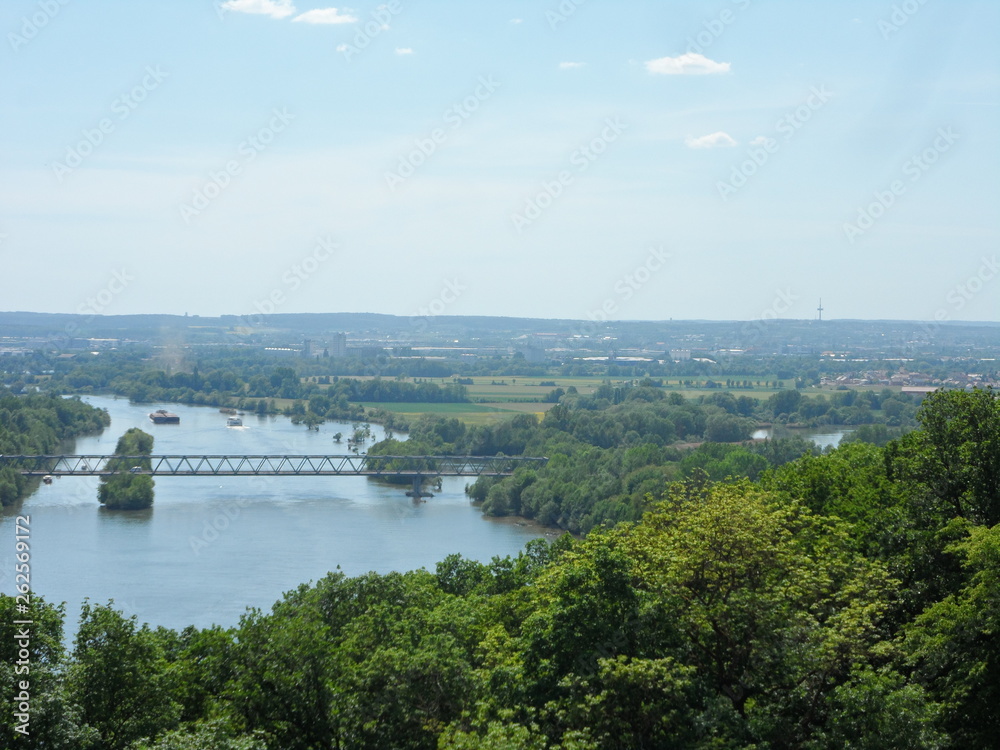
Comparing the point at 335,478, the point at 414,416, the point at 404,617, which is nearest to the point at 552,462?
the point at 335,478

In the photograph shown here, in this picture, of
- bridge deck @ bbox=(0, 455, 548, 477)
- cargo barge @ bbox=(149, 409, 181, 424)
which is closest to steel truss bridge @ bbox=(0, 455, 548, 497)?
bridge deck @ bbox=(0, 455, 548, 477)

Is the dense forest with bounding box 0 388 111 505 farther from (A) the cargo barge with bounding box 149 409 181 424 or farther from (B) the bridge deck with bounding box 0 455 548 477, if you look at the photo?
(A) the cargo barge with bounding box 149 409 181 424

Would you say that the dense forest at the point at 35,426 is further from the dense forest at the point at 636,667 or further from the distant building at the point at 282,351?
the distant building at the point at 282,351

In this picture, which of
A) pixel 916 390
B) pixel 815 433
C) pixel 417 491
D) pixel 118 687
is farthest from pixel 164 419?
pixel 118 687

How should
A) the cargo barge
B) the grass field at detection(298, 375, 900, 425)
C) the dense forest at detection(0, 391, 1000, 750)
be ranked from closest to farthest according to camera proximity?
the dense forest at detection(0, 391, 1000, 750) → the cargo barge → the grass field at detection(298, 375, 900, 425)

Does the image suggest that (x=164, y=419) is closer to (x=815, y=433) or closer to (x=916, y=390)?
(x=815, y=433)
